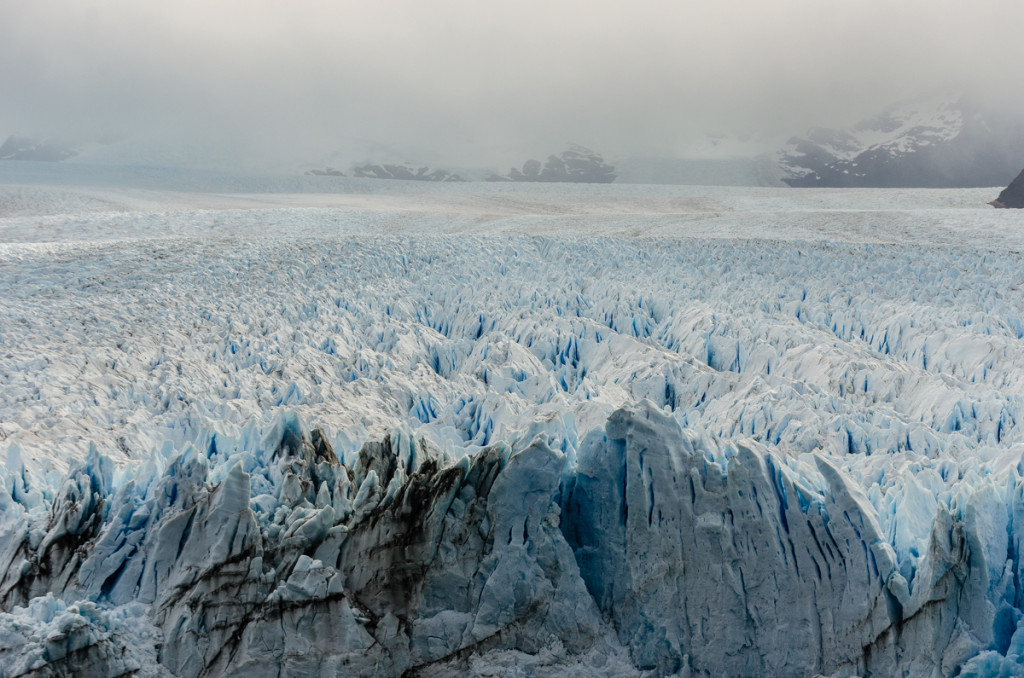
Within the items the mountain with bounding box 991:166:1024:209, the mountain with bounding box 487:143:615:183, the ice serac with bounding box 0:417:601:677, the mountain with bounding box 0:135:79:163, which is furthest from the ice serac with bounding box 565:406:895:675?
the mountain with bounding box 0:135:79:163

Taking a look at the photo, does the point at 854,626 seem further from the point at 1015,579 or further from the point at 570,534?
the point at 570,534

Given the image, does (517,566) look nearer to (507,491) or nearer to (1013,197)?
(507,491)

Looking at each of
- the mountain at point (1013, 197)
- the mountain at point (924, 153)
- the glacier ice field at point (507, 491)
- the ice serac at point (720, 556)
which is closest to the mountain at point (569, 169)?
the mountain at point (924, 153)

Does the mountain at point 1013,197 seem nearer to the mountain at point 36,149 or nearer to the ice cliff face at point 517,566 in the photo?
the ice cliff face at point 517,566

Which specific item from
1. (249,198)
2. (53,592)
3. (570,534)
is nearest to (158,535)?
(53,592)

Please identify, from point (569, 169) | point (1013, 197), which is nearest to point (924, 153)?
point (569, 169)

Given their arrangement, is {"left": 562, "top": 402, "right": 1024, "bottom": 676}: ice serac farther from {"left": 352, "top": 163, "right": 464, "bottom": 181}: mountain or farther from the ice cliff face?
{"left": 352, "top": 163, "right": 464, "bottom": 181}: mountain

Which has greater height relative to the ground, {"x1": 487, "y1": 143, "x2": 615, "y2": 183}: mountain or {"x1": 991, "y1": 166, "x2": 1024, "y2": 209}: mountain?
{"x1": 487, "y1": 143, "x2": 615, "y2": 183}: mountain
